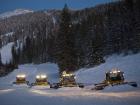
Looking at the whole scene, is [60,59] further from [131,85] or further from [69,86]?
[131,85]

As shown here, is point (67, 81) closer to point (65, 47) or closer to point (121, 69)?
point (121, 69)

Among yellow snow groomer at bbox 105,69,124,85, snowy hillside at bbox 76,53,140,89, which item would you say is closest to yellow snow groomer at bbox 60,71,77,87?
yellow snow groomer at bbox 105,69,124,85

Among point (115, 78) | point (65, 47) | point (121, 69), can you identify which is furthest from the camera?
point (65, 47)

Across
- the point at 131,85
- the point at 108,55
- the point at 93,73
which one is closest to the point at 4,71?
the point at 108,55

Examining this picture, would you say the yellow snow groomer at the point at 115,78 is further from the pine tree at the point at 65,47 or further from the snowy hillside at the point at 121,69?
the pine tree at the point at 65,47

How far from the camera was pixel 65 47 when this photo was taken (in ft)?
223

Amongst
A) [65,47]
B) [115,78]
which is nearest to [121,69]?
[115,78]

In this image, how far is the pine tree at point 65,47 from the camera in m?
66.7

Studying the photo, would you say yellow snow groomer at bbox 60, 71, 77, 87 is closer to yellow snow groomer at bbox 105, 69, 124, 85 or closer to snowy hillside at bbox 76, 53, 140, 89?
yellow snow groomer at bbox 105, 69, 124, 85

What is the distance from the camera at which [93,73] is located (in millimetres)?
54250

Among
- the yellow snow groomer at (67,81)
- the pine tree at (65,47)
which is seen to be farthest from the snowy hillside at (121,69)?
the pine tree at (65,47)

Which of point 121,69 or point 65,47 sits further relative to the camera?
point 65,47

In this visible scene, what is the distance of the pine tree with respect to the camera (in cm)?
6669

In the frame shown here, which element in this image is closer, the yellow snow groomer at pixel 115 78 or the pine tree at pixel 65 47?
the yellow snow groomer at pixel 115 78
